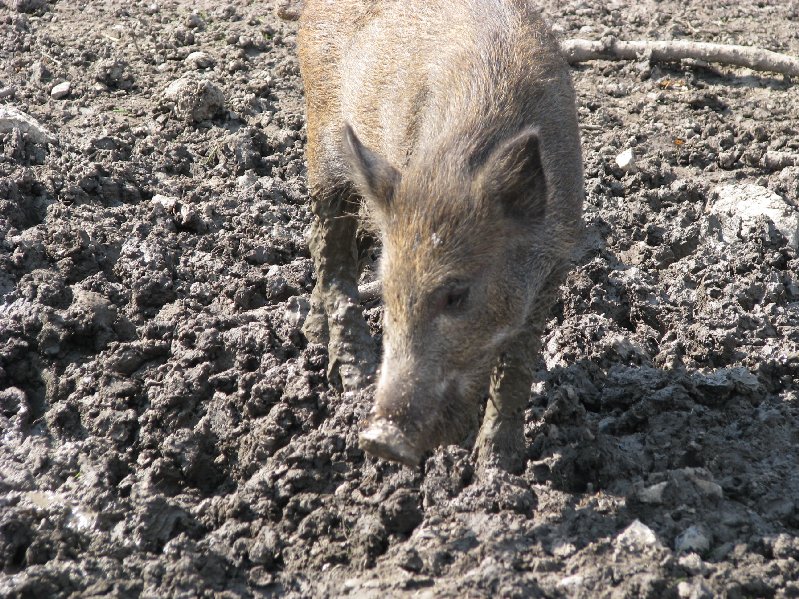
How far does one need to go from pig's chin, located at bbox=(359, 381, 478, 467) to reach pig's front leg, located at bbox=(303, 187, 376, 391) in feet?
3.47

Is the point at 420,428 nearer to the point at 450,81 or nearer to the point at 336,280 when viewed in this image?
the point at 450,81

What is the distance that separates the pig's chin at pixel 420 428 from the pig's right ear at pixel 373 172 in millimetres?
826

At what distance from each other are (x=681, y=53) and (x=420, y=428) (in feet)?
16.0

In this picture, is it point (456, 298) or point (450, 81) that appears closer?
point (456, 298)

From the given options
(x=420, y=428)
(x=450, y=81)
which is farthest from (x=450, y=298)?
(x=450, y=81)

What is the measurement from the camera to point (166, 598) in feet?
10.7

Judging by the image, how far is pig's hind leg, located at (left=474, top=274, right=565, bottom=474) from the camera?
3.93m

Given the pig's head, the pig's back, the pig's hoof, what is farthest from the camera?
the pig's back

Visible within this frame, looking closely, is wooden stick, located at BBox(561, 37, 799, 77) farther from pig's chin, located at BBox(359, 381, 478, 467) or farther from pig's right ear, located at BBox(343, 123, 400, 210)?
pig's chin, located at BBox(359, 381, 478, 467)

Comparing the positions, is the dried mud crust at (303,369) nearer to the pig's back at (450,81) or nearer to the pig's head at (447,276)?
the pig's head at (447,276)

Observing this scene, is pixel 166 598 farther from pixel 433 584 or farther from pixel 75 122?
pixel 75 122

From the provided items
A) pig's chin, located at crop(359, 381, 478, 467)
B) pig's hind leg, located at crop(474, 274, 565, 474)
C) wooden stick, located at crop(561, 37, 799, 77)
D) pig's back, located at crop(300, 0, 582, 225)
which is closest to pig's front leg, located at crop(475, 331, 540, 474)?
pig's hind leg, located at crop(474, 274, 565, 474)

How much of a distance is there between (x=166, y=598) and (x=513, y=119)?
7.37 ft

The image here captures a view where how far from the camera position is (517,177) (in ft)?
11.7
